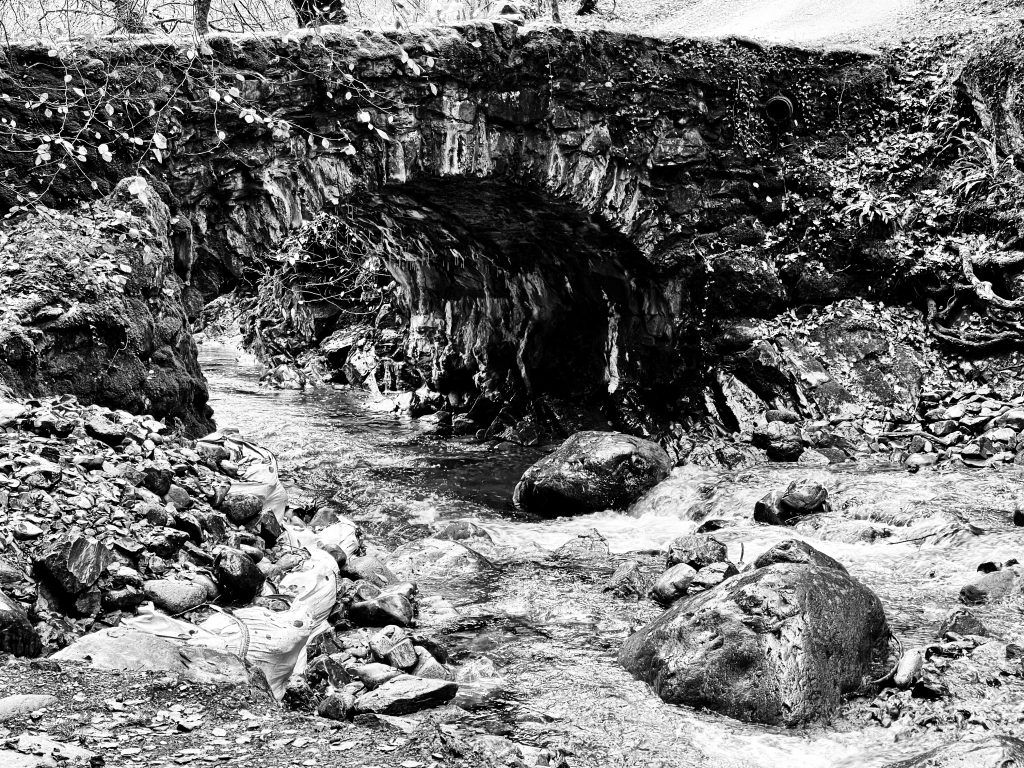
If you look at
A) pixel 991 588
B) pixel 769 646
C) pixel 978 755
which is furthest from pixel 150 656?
pixel 991 588

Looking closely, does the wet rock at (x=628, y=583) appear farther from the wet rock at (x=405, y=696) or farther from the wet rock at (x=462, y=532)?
the wet rock at (x=405, y=696)

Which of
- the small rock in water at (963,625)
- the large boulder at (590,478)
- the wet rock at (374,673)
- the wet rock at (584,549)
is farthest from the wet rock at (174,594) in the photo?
the large boulder at (590,478)

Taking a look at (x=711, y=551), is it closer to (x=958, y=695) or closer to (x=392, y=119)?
(x=958, y=695)

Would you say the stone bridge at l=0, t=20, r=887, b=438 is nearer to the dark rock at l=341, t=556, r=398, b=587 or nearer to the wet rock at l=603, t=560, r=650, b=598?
the dark rock at l=341, t=556, r=398, b=587

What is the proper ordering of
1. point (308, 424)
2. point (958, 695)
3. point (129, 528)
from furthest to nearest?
point (308, 424)
point (129, 528)
point (958, 695)

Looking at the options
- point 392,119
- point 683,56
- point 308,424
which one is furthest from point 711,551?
point 308,424

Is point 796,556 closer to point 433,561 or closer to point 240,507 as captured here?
point 433,561

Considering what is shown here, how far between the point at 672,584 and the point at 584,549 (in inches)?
59.5

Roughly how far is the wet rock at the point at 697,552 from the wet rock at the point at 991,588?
147 cm

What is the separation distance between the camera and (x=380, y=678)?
377cm

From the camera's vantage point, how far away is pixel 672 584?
17.0 ft

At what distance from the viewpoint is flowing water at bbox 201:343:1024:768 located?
3.51 m

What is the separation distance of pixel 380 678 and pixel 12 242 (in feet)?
14.7

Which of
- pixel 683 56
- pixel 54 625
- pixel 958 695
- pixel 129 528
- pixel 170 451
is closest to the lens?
pixel 54 625
